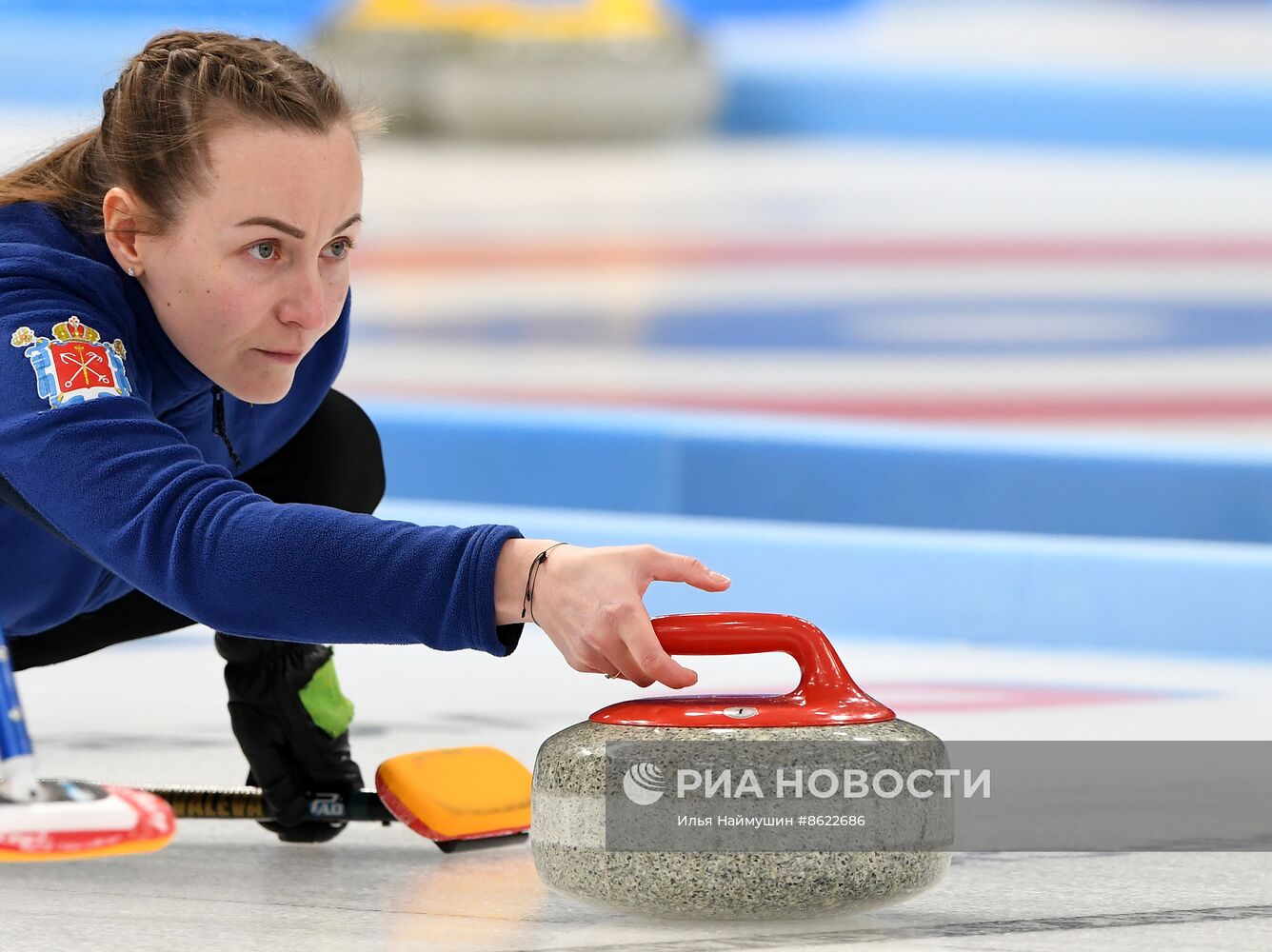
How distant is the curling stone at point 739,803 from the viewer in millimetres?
1216

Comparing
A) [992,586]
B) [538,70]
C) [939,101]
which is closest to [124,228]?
[992,586]

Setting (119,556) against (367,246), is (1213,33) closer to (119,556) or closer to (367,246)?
(367,246)

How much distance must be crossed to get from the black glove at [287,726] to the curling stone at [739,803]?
375 millimetres

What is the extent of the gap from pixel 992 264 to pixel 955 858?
3.85 m

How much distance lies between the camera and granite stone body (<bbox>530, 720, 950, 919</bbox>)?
123 cm

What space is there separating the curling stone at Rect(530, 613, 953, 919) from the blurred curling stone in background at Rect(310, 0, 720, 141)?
6783mm

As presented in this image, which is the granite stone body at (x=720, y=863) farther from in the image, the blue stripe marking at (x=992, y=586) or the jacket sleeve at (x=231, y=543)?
the blue stripe marking at (x=992, y=586)

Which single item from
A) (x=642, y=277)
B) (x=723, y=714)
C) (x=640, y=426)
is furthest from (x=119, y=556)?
(x=642, y=277)

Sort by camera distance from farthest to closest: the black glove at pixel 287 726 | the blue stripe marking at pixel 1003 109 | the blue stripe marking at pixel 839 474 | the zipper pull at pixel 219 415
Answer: the blue stripe marking at pixel 1003 109 < the blue stripe marking at pixel 839 474 < the black glove at pixel 287 726 < the zipper pull at pixel 219 415

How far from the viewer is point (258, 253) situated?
1338 mm

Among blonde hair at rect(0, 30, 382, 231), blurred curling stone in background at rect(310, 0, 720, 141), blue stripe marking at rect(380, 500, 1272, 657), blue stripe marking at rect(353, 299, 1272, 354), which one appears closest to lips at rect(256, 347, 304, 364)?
blonde hair at rect(0, 30, 382, 231)

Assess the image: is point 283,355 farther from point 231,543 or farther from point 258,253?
point 231,543

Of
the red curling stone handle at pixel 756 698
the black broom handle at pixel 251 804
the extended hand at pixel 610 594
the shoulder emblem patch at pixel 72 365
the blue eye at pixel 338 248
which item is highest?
the blue eye at pixel 338 248

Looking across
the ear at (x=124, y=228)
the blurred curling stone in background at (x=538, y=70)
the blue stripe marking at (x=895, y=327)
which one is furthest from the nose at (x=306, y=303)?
the blurred curling stone in background at (x=538, y=70)
